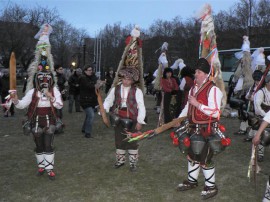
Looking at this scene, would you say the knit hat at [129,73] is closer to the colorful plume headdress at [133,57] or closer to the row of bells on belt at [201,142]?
the colorful plume headdress at [133,57]

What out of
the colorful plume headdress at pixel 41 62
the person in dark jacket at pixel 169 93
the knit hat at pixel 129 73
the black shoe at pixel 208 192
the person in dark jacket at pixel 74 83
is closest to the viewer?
the black shoe at pixel 208 192

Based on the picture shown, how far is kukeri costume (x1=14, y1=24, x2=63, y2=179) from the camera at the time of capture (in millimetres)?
4910

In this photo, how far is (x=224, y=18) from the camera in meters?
45.4

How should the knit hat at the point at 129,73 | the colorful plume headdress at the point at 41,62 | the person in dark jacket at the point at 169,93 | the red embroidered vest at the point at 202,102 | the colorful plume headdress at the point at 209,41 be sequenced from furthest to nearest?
the person in dark jacket at the point at 169,93
the knit hat at the point at 129,73
the colorful plume headdress at the point at 41,62
the colorful plume headdress at the point at 209,41
the red embroidered vest at the point at 202,102

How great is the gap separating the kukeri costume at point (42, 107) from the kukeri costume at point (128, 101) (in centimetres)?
94

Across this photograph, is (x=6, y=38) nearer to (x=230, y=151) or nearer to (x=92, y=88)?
(x=92, y=88)

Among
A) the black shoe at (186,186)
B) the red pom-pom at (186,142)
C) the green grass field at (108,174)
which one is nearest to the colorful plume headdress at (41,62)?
the green grass field at (108,174)

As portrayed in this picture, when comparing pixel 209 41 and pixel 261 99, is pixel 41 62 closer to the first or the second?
pixel 209 41

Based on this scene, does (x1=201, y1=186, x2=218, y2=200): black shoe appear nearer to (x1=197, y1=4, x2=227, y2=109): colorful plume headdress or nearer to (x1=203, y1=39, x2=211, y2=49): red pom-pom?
(x1=197, y1=4, x2=227, y2=109): colorful plume headdress

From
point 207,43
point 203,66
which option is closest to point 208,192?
point 203,66

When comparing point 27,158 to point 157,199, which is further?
point 27,158

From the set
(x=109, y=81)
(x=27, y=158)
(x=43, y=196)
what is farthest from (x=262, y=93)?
(x=109, y=81)

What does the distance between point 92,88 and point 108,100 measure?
277cm

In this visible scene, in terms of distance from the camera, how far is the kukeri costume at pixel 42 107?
4.91 metres
